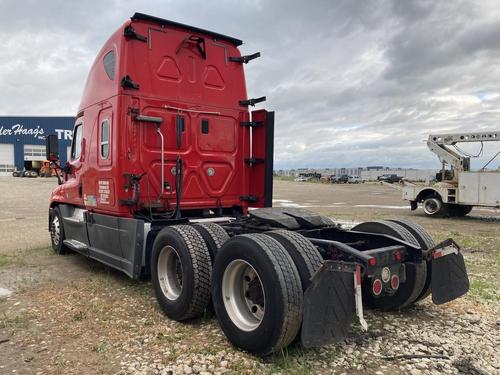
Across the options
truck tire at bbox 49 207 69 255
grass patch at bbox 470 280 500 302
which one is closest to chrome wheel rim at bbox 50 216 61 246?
truck tire at bbox 49 207 69 255

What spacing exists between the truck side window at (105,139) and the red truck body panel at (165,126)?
0.6 inches

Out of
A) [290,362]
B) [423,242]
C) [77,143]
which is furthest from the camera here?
[77,143]

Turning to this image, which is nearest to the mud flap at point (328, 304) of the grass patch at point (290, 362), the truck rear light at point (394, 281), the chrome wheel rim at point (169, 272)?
the grass patch at point (290, 362)

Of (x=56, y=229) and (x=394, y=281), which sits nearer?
(x=394, y=281)

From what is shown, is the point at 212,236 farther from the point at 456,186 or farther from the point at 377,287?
the point at 456,186

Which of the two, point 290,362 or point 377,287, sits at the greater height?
point 377,287

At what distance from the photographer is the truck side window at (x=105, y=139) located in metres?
5.95

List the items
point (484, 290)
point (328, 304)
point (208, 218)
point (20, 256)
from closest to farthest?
point (328, 304) → point (484, 290) → point (208, 218) → point (20, 256)

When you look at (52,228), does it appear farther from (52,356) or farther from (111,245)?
(52,356)

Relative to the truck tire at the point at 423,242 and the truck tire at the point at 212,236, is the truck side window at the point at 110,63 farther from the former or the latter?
the truck tire at the point at 423,242

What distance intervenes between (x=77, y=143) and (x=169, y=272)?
351 centimetres

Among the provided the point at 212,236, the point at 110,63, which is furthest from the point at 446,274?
the point at 110,63

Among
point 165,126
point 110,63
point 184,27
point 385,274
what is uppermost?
point 184,27

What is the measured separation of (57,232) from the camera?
8.05 metres
